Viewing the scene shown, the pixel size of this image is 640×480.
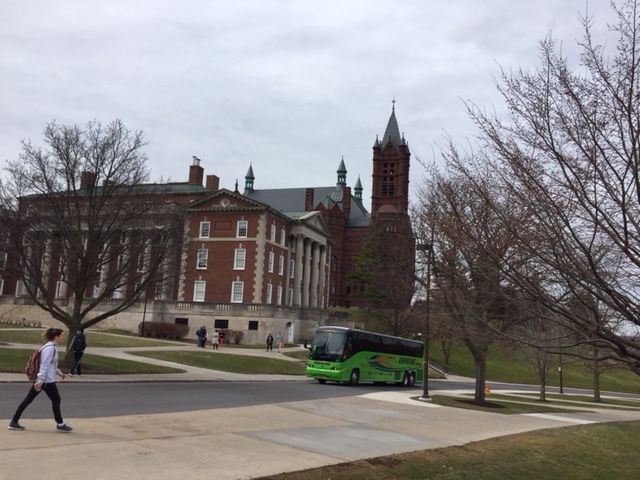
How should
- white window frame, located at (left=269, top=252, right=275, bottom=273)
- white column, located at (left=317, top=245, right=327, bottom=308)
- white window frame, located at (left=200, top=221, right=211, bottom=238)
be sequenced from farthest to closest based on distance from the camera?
white column, located at (left=317, top=245, right=327, bottom=308), white window frame, located at (left=200, top=221, right=211, bottom=238), white window frame, located at (left=269, top=252, right=275, bottom=273)

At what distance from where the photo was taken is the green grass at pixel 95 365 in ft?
73.0

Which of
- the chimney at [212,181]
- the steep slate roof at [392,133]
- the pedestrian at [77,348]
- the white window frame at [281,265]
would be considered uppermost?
the steep slate roof at [392,133]

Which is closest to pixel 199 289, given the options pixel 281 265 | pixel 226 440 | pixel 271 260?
pixel 271 260

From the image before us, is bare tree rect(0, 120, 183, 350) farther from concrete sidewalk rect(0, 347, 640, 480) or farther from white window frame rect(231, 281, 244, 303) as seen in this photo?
white window frame rect(231, 281, 244, 303)

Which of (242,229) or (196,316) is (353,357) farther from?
(242,229)

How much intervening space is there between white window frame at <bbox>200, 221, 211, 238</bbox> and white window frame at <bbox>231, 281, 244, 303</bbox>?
641 centimetres

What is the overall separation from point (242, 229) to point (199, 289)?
26.5 feet

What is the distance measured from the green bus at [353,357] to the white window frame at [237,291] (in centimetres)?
2584

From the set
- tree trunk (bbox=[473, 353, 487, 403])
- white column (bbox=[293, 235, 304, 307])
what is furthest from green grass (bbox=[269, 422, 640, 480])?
white column (bbox=[293, 235, 304, 307])

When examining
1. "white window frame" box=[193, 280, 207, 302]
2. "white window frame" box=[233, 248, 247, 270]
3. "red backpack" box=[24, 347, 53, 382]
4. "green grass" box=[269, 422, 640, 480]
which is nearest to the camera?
"green grass" box=[269, 422, 640, 480]

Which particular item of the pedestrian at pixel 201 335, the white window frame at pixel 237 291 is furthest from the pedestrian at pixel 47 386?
the white window frame at pixel 237 291

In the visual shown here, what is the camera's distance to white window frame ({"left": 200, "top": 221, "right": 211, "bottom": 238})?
6284 cm

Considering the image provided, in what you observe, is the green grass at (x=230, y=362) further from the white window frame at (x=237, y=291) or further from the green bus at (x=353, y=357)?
the white window frame at (x=237, y=291)

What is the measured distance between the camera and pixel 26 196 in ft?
78.4
